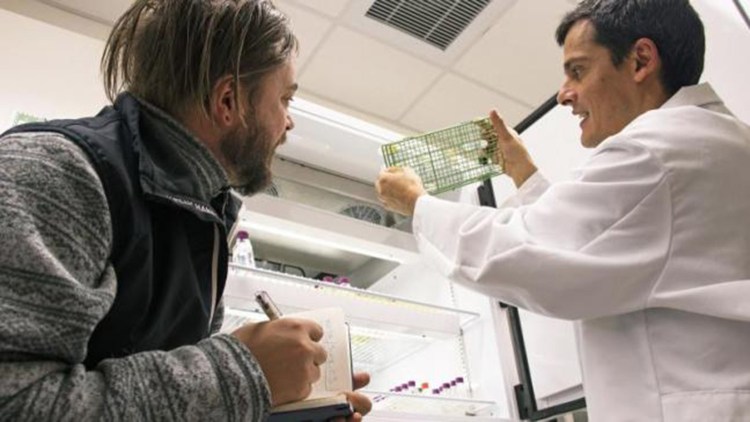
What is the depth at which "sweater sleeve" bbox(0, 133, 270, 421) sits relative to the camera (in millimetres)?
531

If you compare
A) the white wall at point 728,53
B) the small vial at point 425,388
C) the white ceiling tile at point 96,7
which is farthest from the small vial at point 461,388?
the white ceiling tile at point 96,7

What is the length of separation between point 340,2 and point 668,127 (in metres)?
1.88

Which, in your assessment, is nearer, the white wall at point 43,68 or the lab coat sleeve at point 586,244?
the lab coat sleeve at point 586,244

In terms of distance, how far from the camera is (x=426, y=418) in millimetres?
1840

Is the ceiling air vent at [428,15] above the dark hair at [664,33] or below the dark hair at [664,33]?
above

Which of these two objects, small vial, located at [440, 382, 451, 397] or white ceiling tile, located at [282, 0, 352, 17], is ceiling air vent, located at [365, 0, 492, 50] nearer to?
white ceiling tile, located at [282, 0, 352, 17]

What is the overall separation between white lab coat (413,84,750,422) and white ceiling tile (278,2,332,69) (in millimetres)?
1882

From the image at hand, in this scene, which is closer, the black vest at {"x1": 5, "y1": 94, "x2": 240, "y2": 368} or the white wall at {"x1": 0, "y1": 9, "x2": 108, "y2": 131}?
the black vest at {"x1": 5, "y1": 94, "x2": 240, "y2": 368}

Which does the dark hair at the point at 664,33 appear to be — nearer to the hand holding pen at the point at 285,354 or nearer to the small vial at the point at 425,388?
the hand holding pen at the point at 285,354

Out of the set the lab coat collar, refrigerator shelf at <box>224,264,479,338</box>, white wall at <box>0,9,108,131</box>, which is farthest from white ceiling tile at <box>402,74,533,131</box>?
the lab coat collar

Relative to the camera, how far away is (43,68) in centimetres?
211

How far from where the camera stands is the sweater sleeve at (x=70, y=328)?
53 centimetres

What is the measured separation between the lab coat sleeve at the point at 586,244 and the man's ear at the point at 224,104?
53 centimetres

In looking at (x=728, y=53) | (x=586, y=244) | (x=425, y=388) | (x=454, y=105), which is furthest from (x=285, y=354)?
(x=454, y=105)
